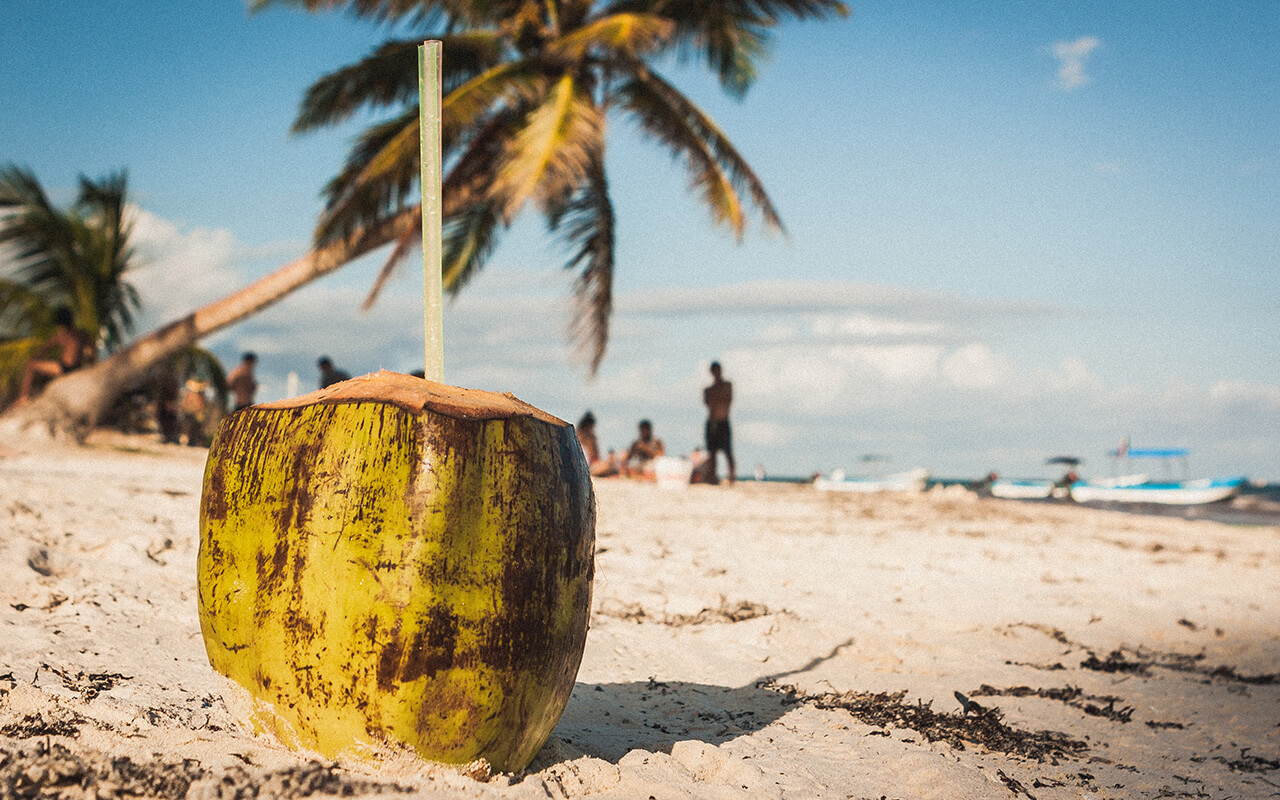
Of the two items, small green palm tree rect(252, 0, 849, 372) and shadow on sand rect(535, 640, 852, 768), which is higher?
small green palm tree rect(252, 0, 849, 372)

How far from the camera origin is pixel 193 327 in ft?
35.2

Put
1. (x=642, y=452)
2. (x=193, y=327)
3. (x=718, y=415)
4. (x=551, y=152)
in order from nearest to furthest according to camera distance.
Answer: (x=551, y=152)
(x=193, y=327)
(x=718, y=415)
(x=642, y=452)

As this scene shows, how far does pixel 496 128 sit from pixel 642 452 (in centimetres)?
550

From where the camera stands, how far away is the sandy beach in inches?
73.8

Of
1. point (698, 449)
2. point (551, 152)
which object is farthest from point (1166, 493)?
point (551, 152)

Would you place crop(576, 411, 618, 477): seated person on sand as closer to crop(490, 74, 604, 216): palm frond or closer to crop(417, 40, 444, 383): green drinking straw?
crop(490, 74, 604, 216): palm frond

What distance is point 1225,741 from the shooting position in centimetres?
321

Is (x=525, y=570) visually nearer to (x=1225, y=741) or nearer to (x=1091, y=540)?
(x=1225, y=741)

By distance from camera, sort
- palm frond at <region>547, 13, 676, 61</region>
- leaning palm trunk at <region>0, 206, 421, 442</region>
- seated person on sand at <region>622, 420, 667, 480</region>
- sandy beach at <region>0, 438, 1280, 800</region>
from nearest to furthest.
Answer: sandy beach at <region>0, 438, 1280, 800</region> < palm frond at <region>547, 13, 676, 61</region> < leaning palm trunk at <region>0, 206, 421, 442</region> < seated person on sand at <region>622, 420, 667, 480</region>

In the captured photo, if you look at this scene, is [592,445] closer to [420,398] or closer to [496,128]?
[496,128]

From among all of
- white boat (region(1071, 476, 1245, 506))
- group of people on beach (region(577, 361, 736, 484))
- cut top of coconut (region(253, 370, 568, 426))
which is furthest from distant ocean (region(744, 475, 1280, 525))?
cut top of coconut (region(253, 370, 568, 426))

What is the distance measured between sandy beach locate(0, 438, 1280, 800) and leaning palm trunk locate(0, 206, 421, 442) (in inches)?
175

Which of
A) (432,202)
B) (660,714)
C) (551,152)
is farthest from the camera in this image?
(551,152)

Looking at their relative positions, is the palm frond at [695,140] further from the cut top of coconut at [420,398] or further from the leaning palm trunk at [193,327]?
the cut top of coconut at [420,398]
